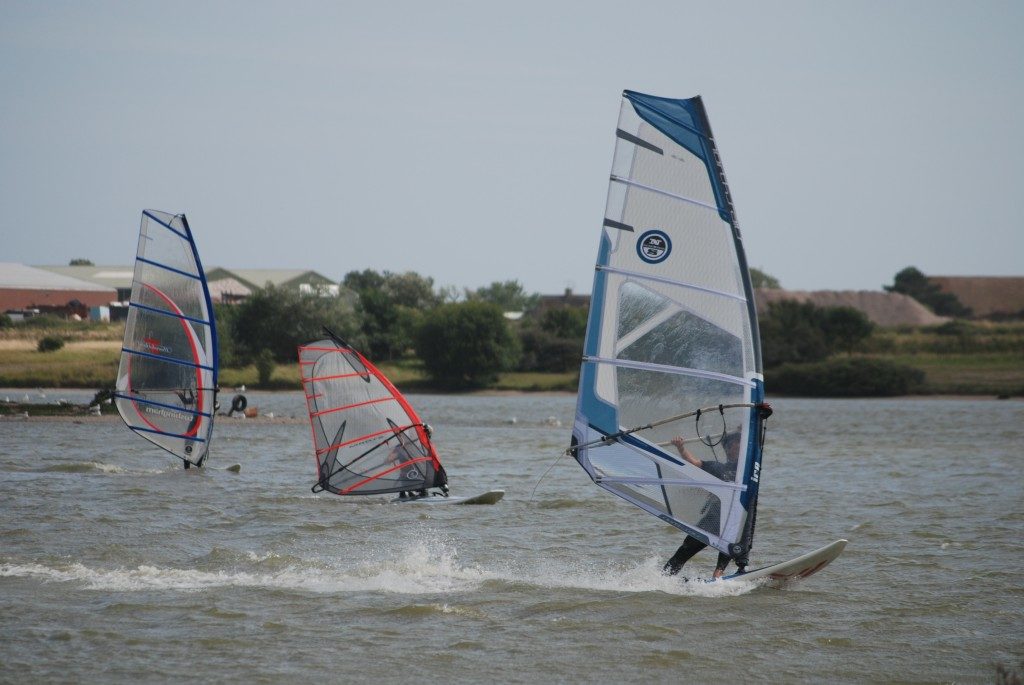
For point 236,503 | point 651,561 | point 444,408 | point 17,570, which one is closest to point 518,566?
point 651,561

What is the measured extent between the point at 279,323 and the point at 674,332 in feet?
162

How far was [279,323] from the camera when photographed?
56656mm

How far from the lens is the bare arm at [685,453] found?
8828 millimetres

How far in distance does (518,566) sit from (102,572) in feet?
12.0

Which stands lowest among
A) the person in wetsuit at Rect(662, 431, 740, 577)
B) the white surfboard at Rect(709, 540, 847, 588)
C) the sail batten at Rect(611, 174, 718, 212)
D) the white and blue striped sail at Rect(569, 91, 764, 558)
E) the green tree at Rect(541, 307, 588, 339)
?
the white surfboard at Rect(709, 540, 847, 588)

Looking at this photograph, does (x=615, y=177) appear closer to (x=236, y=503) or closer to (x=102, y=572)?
(x=102, y=572)

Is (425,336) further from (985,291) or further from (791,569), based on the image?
(985,291)

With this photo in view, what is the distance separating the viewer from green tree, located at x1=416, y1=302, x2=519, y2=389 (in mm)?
56531

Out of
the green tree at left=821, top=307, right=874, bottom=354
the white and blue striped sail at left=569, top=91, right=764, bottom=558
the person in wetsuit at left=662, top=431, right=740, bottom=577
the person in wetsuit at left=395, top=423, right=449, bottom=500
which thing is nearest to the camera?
the white and blue striped sail at left=569, top=91, right=764, bottom=558

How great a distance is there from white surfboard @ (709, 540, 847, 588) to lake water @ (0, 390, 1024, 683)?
14 centimetres

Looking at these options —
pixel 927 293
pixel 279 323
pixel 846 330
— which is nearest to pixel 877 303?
pixel 927 293

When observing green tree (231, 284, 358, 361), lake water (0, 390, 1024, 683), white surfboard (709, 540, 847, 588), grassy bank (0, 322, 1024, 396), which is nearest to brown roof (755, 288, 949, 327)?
grassy bank (0, 322, 1024, 396)

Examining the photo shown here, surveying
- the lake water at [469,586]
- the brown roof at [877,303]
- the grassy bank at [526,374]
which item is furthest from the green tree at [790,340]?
the lake water at [469,586]

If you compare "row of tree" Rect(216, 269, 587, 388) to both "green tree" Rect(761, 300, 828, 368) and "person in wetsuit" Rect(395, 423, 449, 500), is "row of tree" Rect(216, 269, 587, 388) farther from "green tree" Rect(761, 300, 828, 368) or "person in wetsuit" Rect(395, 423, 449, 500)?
"person in wetsuit" Rect(395, 423, 449, 500)
